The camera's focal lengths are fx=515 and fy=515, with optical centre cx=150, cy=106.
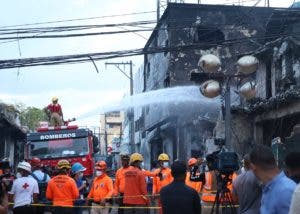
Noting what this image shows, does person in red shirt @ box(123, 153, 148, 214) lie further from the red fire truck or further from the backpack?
the red fire truck

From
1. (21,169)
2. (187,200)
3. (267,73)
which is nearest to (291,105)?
(267,73)

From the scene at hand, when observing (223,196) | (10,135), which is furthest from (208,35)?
(223,196)

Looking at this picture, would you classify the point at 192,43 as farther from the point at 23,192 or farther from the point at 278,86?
the point at 23,192

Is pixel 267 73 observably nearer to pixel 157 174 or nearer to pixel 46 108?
pixel 46 108

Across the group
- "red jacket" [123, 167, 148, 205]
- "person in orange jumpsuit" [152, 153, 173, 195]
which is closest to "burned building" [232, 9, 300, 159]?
"person in orange jumpsuit" [152, 153, 173, 195]

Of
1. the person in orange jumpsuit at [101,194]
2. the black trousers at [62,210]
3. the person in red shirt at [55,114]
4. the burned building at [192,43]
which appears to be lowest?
the black trousers at [62,210]

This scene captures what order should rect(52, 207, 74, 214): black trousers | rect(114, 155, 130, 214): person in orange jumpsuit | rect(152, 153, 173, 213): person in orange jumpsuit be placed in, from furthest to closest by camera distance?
rect(152, 153, 173, 213): person in orange jumpsuit, rect(114, 155, 130, 214): person in orange jumpsuit, rect(52, 207, 74, 214): black trousers

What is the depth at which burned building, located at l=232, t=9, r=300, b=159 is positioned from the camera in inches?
616

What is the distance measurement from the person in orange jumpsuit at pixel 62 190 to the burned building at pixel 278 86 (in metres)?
7.30

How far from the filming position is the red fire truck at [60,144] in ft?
57.8

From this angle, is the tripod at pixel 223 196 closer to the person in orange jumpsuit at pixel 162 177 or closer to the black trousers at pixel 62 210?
the person in orange jumpsuit at pixel 162 177

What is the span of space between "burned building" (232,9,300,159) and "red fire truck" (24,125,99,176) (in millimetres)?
5496

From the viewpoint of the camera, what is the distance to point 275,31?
811 inches

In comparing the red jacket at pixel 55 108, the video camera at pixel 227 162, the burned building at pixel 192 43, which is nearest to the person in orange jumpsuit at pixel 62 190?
the video camera at pixel 227 162
